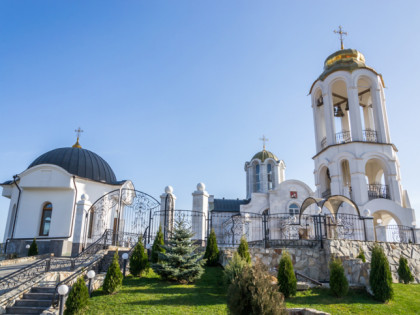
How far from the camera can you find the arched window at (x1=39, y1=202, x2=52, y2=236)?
57.5 ft

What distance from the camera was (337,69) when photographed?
20547 mm

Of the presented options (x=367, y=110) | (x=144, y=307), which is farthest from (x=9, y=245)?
(x=367, y=110)

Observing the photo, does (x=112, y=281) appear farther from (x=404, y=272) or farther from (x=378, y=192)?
(x=378, y=192)

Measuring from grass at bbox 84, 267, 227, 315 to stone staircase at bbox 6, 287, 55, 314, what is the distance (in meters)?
1.20

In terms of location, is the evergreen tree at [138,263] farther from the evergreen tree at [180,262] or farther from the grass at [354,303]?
the grass at [354,303]

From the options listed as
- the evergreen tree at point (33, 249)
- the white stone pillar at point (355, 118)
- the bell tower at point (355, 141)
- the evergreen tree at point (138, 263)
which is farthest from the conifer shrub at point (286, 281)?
the white stone pillar at point (355, 118)

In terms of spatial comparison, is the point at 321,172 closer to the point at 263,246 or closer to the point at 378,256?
the point at 263,246

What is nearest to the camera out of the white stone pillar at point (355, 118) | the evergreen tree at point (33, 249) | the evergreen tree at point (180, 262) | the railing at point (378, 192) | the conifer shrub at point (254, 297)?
the conifer shrub at point (254, 297)

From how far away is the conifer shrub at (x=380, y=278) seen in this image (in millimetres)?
8781

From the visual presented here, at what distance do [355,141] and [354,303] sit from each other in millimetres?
12203

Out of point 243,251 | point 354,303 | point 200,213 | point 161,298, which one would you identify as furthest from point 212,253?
point 354,303

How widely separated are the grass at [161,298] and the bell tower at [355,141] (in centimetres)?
1179

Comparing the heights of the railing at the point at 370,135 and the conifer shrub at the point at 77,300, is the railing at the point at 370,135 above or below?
above

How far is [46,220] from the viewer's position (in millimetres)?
17703
